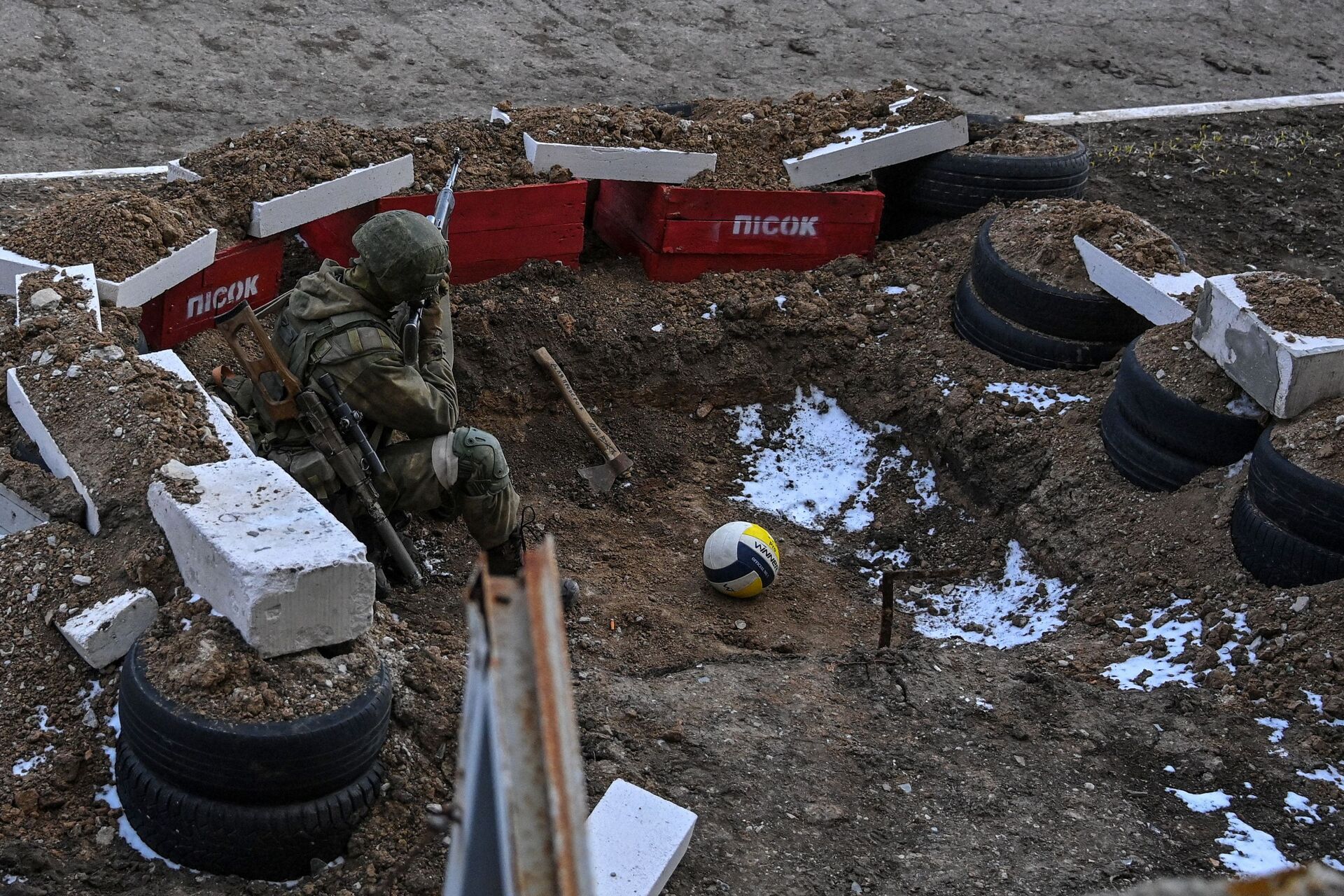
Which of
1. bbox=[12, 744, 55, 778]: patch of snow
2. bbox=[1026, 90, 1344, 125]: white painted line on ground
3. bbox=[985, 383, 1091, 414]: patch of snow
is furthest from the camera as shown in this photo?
bbox=[1026, 90, 1344, 125]: white painted line on ground

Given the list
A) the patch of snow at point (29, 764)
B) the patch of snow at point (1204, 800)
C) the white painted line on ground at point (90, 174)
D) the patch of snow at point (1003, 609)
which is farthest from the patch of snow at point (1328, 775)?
the white painted line on ground at point (90, 174)

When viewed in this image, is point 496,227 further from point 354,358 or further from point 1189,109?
point 1189,109

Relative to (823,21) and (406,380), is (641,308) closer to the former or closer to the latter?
(406,380)

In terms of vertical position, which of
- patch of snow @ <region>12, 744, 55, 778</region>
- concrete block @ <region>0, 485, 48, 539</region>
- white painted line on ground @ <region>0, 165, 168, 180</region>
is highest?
concrete block @ <region>0, 485, 48, 539</region>

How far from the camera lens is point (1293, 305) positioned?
5.80 meters

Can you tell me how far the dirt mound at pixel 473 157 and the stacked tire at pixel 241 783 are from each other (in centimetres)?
415

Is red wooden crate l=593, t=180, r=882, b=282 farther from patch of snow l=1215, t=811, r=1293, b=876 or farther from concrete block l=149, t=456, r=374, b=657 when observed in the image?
patch of snow l=1215, t=811, r=1293, b=876

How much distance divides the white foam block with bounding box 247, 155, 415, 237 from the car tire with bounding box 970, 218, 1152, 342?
3439 millimetres

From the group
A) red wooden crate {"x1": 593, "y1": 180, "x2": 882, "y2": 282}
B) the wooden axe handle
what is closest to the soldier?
the wooden axe handle

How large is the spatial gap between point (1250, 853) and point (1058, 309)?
3.55m

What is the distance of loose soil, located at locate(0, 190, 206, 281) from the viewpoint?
618 cm

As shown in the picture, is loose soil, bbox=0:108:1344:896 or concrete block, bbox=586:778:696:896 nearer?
concrete block, bbox=586:778:696:896

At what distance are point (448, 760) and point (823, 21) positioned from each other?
1135 centimetres

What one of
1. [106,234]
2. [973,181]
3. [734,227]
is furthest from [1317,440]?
[106,234]
